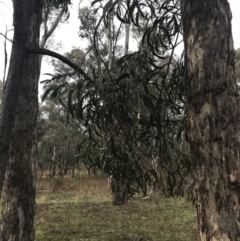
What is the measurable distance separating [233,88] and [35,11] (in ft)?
11.5

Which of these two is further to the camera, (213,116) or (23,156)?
(23,156)

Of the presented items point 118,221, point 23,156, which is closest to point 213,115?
point 23,156

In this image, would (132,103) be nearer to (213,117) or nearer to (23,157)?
(213,117)

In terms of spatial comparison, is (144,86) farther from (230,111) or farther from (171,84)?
(230,111)

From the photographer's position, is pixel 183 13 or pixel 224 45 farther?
pixel 183 13

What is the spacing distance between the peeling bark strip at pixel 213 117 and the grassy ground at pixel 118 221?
5857 mm

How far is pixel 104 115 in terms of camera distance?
3104mm

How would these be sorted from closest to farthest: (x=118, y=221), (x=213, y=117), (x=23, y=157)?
1. (x=213, y=117)
2. (x=23, y=157)
3. (x=118, y=221)

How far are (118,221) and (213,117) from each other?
8076 mm

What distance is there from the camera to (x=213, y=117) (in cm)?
211

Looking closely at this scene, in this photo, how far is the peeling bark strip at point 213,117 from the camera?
78.9 inches

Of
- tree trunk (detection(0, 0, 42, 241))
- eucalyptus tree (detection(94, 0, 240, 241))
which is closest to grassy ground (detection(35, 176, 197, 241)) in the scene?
tree trunk (detection(0, 0, 42, 241))

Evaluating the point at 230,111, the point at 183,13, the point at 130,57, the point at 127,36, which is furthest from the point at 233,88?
the point at 127,36

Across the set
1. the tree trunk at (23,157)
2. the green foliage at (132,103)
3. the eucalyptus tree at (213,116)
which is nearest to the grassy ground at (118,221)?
the tree trunk at (23,157)
